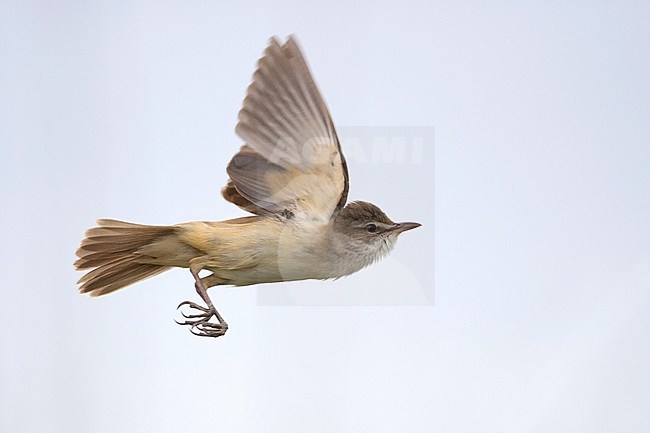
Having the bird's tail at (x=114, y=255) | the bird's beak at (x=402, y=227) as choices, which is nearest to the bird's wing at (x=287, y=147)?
the bird's beak at (x=402, y=227)

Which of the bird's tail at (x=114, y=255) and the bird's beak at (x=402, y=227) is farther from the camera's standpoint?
the bird's tail at (x=114, y=255)

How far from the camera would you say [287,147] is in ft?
11.4

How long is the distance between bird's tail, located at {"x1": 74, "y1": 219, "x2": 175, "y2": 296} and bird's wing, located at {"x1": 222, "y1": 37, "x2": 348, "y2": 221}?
1.44 feet

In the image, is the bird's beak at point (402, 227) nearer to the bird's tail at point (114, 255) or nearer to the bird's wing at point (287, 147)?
the bird's wing at point (287, 147)

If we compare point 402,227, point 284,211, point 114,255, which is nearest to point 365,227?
point 402,227

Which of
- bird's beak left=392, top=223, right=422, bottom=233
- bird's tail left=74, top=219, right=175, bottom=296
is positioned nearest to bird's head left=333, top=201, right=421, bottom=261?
bird's beak left=392, top=223, right=422, bottom=233

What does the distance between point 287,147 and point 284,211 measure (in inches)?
10.3

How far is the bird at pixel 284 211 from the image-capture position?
339 centimetres

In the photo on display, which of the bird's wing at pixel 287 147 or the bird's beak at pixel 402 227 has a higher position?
the bird's wing at pixel 287 147

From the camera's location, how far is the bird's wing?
3379 mm

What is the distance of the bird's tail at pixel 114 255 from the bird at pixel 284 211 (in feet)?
0.27

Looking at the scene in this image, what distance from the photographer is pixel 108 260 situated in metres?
3.81

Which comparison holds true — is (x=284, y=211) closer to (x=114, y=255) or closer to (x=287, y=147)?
(x=287, y=147)

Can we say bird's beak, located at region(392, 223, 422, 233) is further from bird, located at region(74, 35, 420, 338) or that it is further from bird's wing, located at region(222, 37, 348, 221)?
bird's wing, located at region(222, 37, 348, 221)
